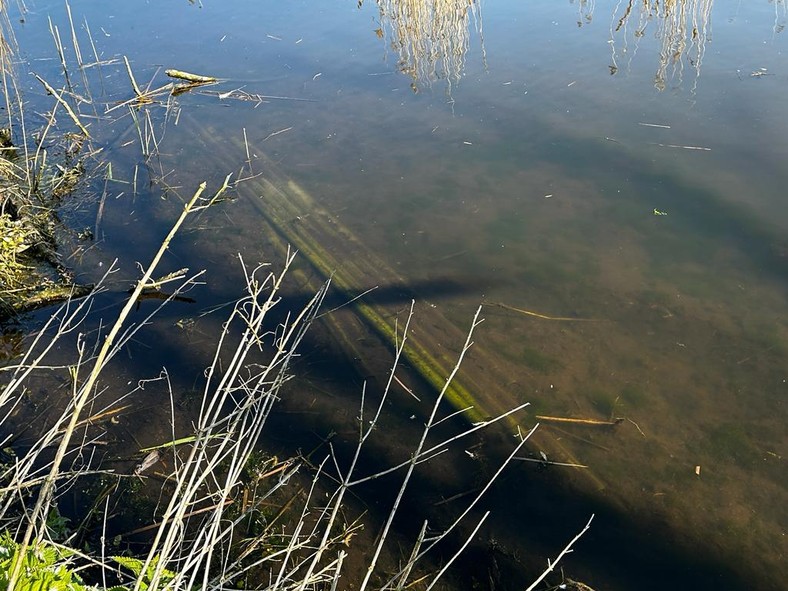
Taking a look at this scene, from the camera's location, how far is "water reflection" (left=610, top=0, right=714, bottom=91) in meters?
5.15

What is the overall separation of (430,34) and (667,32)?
222cm

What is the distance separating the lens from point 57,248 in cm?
381

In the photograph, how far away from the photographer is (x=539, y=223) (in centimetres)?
376

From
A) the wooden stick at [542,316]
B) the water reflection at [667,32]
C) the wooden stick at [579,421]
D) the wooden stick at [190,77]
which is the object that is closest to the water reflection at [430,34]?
the water reflection at [667,32]

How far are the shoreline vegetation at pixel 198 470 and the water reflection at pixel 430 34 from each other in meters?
2.97

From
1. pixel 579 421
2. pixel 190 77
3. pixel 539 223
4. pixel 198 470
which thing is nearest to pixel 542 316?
pixel 579 421

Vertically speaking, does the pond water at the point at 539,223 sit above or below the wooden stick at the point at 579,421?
above

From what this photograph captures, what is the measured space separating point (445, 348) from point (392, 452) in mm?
651

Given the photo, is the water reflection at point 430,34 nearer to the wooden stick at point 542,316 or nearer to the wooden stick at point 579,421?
the wooden stick at point 542,316

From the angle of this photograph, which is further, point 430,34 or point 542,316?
point 430,34

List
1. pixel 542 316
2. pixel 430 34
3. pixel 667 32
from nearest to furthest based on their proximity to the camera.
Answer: pixel 542 316, pixel 667 32, pixel 430 34

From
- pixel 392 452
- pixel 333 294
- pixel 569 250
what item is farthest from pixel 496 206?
pixel 392 452

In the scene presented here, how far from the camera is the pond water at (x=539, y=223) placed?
2.38 metres

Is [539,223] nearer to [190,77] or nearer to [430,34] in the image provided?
[430,34]
